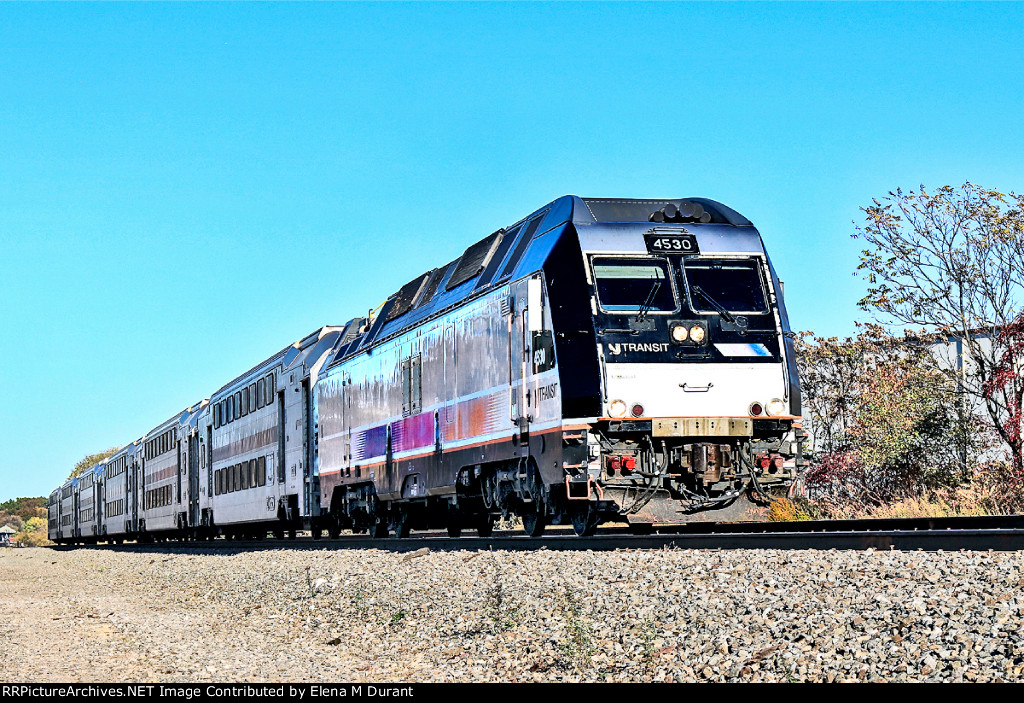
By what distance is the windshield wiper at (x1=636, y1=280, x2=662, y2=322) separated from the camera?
13094 millimetres

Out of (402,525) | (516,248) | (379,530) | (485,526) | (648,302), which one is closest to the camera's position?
(648,302)

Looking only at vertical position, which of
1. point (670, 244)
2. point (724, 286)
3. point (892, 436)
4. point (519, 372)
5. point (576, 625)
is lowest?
point (576, 625)

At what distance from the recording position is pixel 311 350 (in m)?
25.1

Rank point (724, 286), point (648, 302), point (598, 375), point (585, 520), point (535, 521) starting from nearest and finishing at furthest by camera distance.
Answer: point (598, 375)
point (648, 302)
point (724, 286)
point (585, 520)
point (535, 521)

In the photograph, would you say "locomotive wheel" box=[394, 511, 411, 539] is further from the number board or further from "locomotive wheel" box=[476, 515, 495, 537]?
the number board

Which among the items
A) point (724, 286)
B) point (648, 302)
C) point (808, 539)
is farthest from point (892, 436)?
point (808, 539)

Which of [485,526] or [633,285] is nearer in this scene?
[633,285]

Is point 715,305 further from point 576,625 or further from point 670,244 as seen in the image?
point 576,625

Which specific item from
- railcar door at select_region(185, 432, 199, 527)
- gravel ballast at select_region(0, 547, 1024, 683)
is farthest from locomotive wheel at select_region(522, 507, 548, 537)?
railcar door at select_region(185, 432, 199, 527)

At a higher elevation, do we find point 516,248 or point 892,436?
point 516,248

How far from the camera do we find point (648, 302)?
13.2 meters

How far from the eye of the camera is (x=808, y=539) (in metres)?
10.5

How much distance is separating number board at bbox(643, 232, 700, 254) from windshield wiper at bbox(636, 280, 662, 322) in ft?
1.44

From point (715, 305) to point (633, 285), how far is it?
3.13ft
